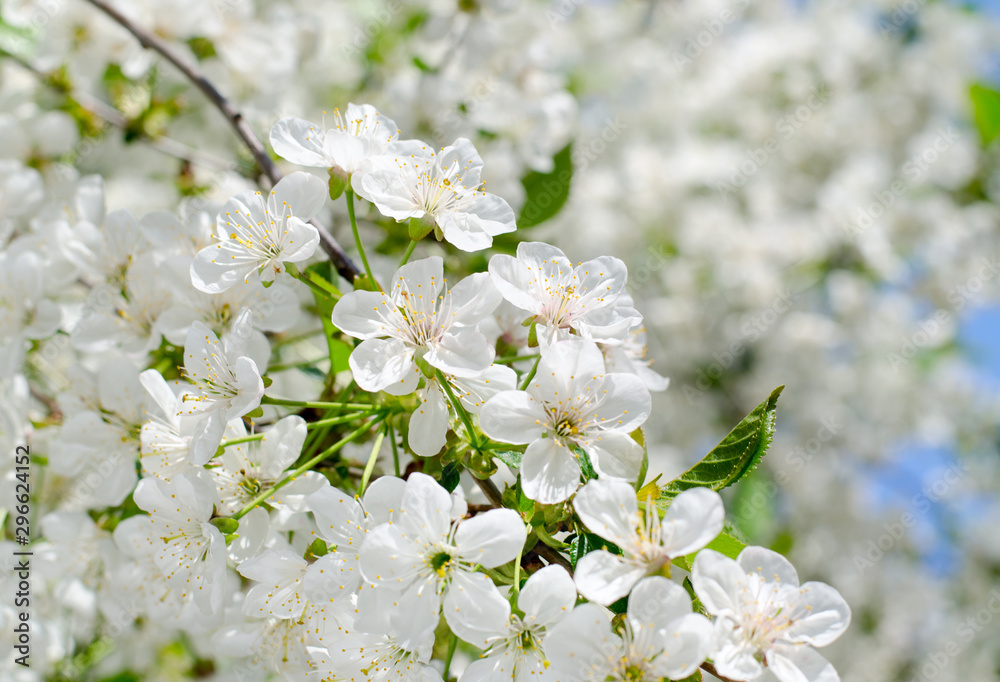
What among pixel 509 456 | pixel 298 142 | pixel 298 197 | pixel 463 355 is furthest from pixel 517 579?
pixel 298 142

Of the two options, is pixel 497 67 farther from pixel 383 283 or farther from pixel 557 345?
pixel 557 345

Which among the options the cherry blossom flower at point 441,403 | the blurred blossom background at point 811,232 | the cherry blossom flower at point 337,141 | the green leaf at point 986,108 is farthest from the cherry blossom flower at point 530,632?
the green leaf at point 986,108

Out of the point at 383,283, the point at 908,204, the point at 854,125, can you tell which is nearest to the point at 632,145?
the point at 854,125

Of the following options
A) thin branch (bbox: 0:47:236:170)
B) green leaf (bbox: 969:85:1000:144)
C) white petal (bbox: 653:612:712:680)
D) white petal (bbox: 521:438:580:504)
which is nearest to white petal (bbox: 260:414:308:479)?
white petal (bbox: 521:438:580:504)

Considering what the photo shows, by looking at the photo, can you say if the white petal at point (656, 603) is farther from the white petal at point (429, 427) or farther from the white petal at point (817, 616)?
the white petal at point (429, 427)

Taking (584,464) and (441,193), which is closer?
(584,464)

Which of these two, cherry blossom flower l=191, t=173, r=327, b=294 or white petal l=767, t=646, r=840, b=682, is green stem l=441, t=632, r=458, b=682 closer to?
white petal l=767, t=646, r=840, b=682

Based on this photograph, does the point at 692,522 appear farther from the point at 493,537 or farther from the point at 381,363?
the point at 381,363
